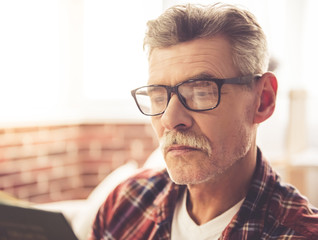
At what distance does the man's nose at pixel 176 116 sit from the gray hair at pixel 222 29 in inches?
7.2

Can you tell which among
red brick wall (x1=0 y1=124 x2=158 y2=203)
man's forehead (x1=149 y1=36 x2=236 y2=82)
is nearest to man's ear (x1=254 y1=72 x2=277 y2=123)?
man's forehead (x1=149 y1=36 x2=236 y2=82)

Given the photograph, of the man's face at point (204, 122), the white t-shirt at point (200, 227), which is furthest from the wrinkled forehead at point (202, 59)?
the white t-shirt at point (200, 227)

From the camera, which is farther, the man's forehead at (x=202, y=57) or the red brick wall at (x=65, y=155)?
the red brick wall at (x=65, y=155)

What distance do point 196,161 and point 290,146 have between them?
1.82 m

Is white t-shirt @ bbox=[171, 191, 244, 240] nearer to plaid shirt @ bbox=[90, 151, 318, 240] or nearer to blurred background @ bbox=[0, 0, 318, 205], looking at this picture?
plaid shirt @ bbox=[90, 151, 318, 240]

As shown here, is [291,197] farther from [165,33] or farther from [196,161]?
[165,33]

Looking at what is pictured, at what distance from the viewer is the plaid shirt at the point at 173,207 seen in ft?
3.40

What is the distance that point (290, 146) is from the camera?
270 cm

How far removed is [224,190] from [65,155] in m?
1.97

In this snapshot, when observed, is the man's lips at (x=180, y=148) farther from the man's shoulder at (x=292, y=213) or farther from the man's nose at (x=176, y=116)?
the man's shoulder at (x=292, y=213)

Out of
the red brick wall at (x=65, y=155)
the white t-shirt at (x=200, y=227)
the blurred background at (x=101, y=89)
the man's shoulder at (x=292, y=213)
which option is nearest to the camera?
the man's shoulder at (x=292, y=213)

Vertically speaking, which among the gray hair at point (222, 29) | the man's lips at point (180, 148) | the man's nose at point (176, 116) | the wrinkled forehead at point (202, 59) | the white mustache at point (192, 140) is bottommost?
the man's lips at point (180, 148)

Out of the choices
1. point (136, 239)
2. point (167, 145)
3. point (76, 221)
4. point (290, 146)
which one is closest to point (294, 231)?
point (167, 145)

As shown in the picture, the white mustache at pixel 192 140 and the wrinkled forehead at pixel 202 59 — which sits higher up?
the wrinkled forehead at pixel 202 59
